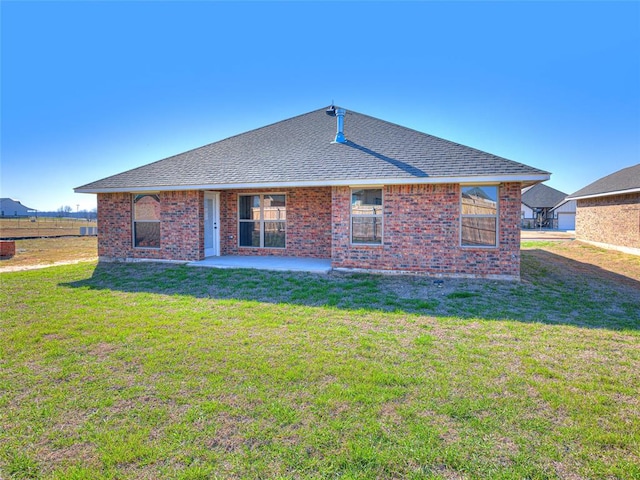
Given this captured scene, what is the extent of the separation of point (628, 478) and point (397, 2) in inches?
486

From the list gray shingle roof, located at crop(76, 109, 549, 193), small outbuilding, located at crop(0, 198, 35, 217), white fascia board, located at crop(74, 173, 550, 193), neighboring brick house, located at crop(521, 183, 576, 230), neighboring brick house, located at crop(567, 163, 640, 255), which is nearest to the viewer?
white fascia board, located at crop(74, 173, 550, 193)

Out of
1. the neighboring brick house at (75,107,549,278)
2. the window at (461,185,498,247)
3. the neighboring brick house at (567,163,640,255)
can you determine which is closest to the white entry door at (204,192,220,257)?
the neighboring brick house at (75,107,549,278)

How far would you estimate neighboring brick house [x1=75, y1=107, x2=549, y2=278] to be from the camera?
28.0ft

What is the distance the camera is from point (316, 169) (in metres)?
9.85

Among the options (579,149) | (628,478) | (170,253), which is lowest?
(628,478)

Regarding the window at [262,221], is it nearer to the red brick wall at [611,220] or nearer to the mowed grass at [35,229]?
the red brick wall at [611,220]

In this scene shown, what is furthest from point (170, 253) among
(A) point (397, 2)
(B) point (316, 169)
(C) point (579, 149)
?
(C) point (579, 149)

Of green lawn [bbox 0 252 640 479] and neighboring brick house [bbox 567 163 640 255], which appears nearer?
green lawn [bbox 0 252 640 479]

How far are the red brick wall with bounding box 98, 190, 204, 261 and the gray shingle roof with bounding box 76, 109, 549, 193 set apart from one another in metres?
0.53

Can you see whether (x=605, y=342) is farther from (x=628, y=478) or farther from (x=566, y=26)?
(x=566, y=26)

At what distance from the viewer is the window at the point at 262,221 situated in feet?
38.9

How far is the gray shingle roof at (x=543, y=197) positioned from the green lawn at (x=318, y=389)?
46.9m

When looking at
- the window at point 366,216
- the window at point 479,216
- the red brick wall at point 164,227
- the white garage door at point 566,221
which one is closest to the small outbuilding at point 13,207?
the red brick wall at point 164,227

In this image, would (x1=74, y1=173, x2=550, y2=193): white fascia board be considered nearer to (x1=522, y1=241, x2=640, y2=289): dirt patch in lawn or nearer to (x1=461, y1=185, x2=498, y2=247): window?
(x1=461, y1=185, x2=498, y2=247): window
